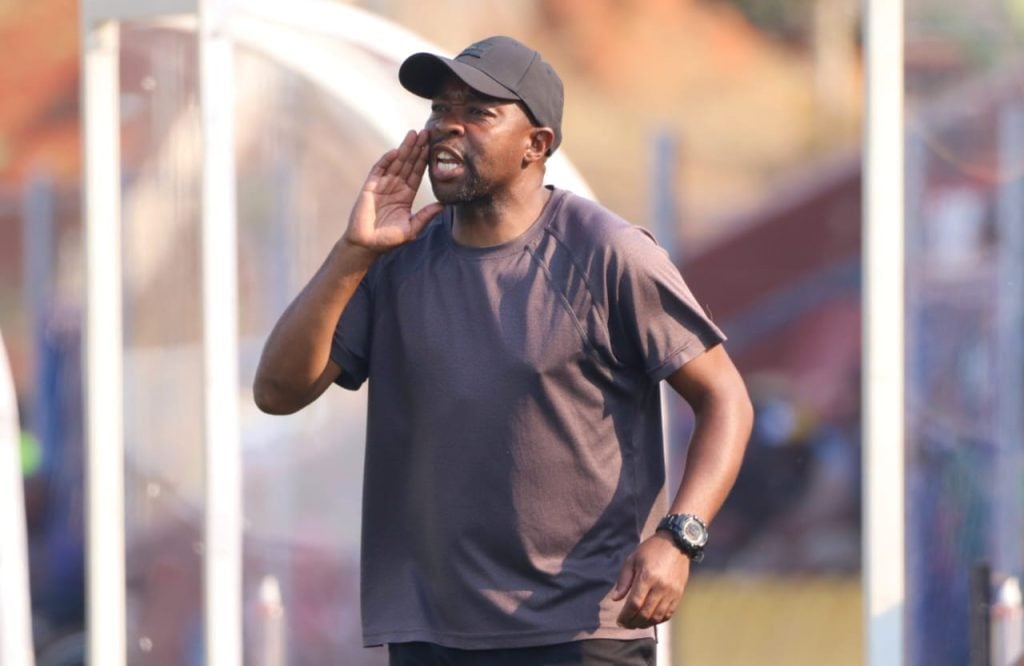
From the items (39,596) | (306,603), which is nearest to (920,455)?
(306,603)

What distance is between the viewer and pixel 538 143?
281cm

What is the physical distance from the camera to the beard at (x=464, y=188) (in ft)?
8.93

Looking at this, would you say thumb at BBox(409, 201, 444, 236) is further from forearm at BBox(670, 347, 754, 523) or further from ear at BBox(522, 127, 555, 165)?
forearm at BBox(670, 347, 754, 523)

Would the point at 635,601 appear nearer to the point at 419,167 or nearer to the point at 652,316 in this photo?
the point at 652,316

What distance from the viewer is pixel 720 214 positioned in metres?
11.3

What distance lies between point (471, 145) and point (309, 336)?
0.37 metres

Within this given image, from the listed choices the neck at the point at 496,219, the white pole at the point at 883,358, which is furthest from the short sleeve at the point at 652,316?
the white pole at the point at 883,358

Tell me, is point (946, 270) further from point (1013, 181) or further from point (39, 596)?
point (39, 596)

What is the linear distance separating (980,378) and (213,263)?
2.33 m

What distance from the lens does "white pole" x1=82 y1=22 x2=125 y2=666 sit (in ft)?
14.2

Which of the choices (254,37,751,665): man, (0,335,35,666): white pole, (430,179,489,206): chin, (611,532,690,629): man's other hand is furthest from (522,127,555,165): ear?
(0,335,35,666): white pole

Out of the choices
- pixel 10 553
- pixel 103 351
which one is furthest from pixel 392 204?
pixel 10 553

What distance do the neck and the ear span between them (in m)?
0.05

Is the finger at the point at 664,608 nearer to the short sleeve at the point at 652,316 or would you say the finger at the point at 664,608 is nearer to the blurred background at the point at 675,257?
the short sleeve at the point at 652,316
